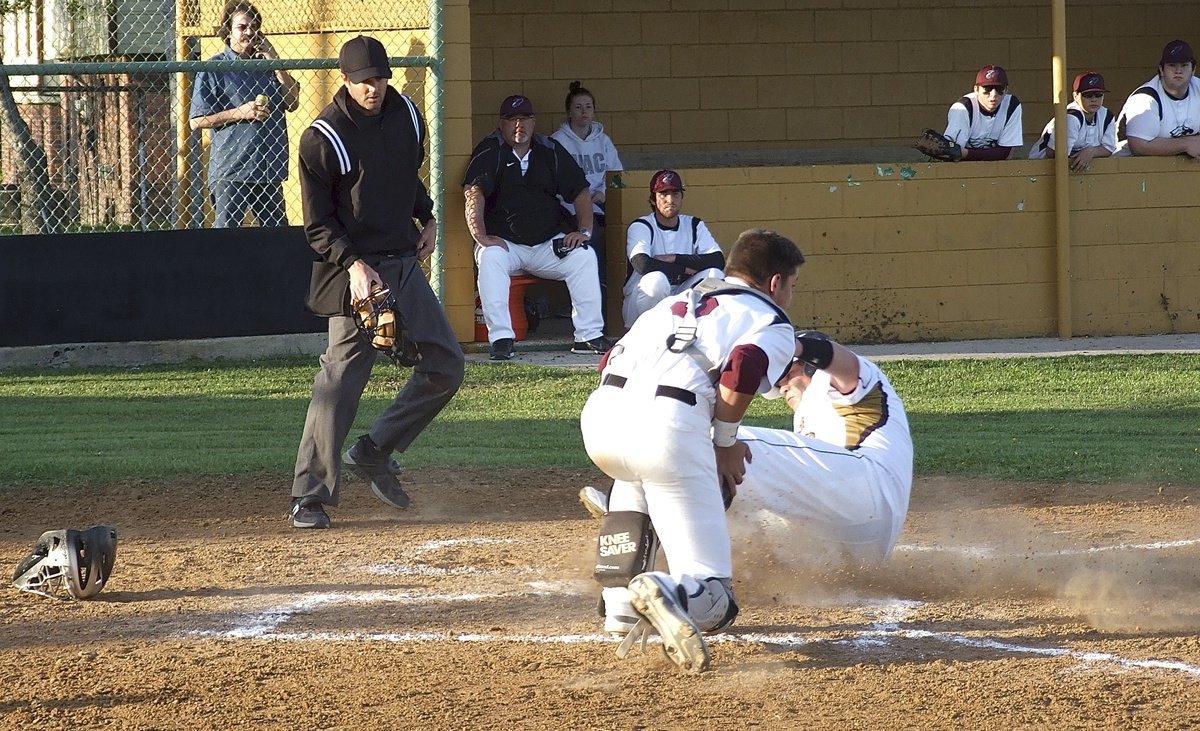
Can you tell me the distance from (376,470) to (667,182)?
515 centimetres

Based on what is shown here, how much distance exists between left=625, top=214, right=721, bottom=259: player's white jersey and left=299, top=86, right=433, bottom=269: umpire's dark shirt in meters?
5.18

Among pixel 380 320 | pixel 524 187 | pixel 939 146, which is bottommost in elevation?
pixel 380 320

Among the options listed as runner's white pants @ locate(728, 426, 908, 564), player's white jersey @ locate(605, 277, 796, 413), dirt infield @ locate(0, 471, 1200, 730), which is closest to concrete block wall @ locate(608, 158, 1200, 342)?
dirt infield @ locate(0, 471, 1200, 730)

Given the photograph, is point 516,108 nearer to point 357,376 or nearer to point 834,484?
point 357,376

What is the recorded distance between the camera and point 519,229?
1181cm

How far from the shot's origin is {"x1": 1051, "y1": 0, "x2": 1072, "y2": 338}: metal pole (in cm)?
1247

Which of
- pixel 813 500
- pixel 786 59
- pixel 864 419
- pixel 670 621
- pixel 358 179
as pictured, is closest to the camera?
pixel 670 621

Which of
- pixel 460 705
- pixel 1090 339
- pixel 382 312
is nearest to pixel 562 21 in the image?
pixel 1090 339

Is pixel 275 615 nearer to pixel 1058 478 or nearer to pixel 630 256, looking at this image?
pixel 1058 478

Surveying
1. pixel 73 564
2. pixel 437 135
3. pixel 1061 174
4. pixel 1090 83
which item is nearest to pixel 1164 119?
pixel 1090 83

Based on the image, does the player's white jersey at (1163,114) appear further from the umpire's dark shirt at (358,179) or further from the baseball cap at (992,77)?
the umpire's dark shirt at (358,179)

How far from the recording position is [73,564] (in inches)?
216

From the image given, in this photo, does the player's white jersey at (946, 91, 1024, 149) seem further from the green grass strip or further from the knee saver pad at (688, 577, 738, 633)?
the knee saver pad at (688, 577, 738, 633)

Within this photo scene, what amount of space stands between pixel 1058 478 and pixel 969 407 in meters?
2.16
